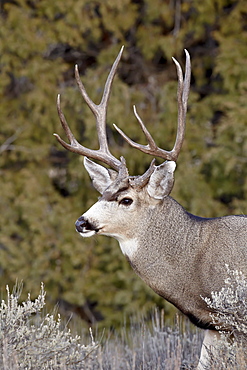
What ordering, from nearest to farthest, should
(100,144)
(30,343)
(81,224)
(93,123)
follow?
(30,343)
(81,224)
(100,144)
(93,123)

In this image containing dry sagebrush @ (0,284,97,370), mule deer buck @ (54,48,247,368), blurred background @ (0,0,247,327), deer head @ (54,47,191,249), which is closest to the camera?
dry sagebrush @ (0,284,97,370)

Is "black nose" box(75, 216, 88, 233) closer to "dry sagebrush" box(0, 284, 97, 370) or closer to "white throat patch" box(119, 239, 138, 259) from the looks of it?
"white throat patch" box(119, 239, 138, 259)

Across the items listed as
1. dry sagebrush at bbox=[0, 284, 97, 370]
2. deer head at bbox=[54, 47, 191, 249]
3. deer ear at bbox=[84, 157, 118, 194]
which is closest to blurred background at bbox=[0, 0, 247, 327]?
deer ear at bbox=[84, 157, 118, 194]

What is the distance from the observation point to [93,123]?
35.5 feet

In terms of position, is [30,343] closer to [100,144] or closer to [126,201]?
[126,201]

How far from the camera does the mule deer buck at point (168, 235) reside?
5.05 metres

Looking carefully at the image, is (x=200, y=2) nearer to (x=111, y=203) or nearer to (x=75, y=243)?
(x=75, y=243)

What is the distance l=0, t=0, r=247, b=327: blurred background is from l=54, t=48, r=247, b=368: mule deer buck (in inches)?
200

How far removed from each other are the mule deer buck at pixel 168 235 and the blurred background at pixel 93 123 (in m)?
5.07

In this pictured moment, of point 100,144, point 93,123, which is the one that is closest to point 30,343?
point 100,144

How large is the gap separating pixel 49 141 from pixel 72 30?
5.88 feet

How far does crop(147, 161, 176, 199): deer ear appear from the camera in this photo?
5.27 m

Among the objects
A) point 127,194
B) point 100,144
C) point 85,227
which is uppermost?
point 100,144

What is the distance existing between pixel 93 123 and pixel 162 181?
5.63 metres
